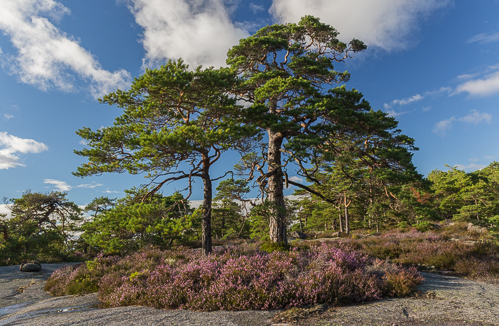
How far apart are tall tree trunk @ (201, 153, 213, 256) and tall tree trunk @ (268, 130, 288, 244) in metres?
2.89

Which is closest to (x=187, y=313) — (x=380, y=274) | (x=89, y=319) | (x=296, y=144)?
(x=89, y=319)

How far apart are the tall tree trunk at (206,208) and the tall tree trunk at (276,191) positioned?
9.47 feet

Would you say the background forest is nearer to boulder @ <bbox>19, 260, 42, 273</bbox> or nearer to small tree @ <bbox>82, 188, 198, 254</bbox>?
small tree @ <bbox>82, 188, 198, 254</bbox>

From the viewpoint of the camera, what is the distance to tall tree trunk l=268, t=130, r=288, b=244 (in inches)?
478

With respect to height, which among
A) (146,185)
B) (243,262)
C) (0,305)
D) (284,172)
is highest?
(284,172)

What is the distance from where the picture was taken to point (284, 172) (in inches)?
487

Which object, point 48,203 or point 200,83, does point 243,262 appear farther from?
point 48,203

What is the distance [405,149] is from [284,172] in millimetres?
9168

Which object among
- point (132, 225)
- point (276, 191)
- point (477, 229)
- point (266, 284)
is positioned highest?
point (276, 191)

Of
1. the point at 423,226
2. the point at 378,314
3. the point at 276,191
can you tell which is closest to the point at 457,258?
the point at 276,191

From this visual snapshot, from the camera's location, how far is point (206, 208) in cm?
1012

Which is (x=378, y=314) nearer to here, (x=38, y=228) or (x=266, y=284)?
(x=266, y=284)

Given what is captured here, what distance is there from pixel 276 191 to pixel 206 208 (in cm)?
397

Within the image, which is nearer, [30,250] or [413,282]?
[413,282]
